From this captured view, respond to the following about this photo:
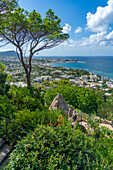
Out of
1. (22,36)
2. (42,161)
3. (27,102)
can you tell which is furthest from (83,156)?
(22,36)

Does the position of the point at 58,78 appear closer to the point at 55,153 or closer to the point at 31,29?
the point at 31,29

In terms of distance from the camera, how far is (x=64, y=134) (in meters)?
2.77

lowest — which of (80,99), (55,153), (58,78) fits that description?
(58,78)

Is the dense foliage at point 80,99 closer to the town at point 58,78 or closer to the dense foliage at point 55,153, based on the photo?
the dense foliage at point 55,153

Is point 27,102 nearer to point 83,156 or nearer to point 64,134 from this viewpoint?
point 64,134

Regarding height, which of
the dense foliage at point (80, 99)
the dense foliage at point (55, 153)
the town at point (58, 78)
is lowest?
the town at point (58, 78)

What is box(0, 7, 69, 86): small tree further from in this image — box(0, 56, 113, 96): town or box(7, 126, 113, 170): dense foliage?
box(0, 56, 113, 96): town

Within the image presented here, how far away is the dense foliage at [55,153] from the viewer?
2154 millimetres

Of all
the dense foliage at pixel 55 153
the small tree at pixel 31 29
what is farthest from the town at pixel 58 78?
the dense foliage at pixel 55 153

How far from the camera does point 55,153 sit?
233 centimetres

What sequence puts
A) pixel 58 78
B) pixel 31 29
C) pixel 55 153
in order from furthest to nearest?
pixel 58 78 < pixel 31 29 < pixel 55 153

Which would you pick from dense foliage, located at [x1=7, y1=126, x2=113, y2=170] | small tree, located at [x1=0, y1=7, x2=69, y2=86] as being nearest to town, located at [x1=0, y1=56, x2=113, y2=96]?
small tree, located at [x1=0, y1=7, x2=69, y2=86]

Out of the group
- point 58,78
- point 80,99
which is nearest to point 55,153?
point 80,99

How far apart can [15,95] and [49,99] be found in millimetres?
3607
